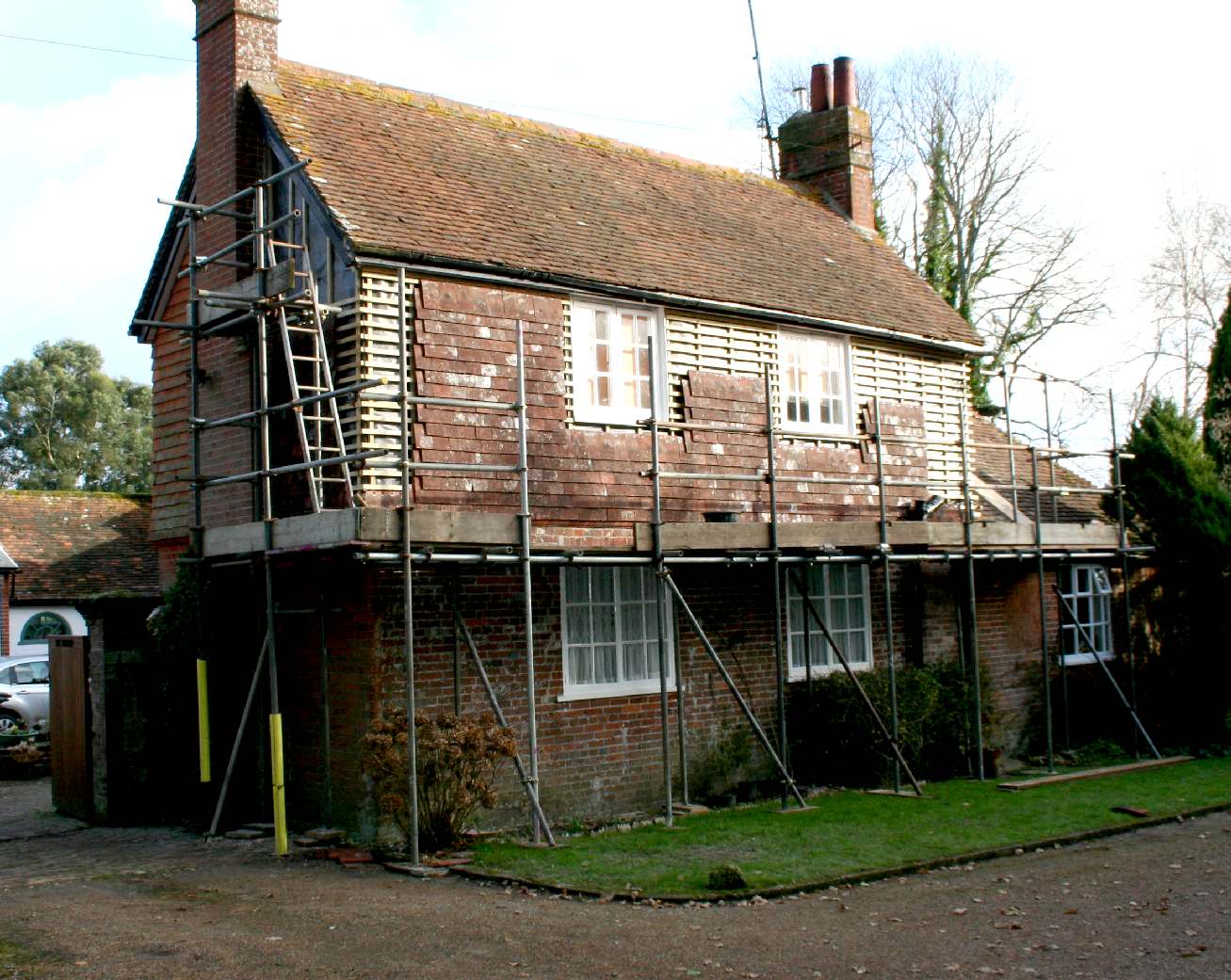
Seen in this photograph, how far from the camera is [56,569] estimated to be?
31.6 metres

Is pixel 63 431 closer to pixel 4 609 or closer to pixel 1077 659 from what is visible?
pixel 4 609

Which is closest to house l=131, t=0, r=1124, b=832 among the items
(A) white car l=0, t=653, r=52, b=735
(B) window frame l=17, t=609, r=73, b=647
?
(A) white car l=0, t=653, r=52, b=735

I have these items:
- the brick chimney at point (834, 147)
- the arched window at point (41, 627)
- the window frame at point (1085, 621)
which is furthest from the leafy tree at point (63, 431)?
the window frame at point (1085, 621)

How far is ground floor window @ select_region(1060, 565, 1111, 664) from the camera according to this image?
19.4 metres

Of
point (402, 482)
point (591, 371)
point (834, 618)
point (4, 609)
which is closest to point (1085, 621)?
point (834, 618)

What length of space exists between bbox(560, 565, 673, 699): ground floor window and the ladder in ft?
8.32

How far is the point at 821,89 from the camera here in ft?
67.6

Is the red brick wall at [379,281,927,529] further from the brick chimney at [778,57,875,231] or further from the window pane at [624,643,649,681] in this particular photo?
the brick chimney at [778,57,875,231]

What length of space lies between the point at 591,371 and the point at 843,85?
9.01m

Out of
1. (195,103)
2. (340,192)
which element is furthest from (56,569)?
(340,192)

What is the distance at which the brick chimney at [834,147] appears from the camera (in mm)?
20266

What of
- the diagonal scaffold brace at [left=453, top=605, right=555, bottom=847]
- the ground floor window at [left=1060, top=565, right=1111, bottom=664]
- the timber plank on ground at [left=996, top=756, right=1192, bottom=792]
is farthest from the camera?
the ground floor window at [left=1060, top=565, right=1111, bottom=664]

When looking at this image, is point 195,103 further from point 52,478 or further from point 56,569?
point 52,478

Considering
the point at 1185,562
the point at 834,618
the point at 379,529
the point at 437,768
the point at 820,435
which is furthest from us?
the point at 1185,562
